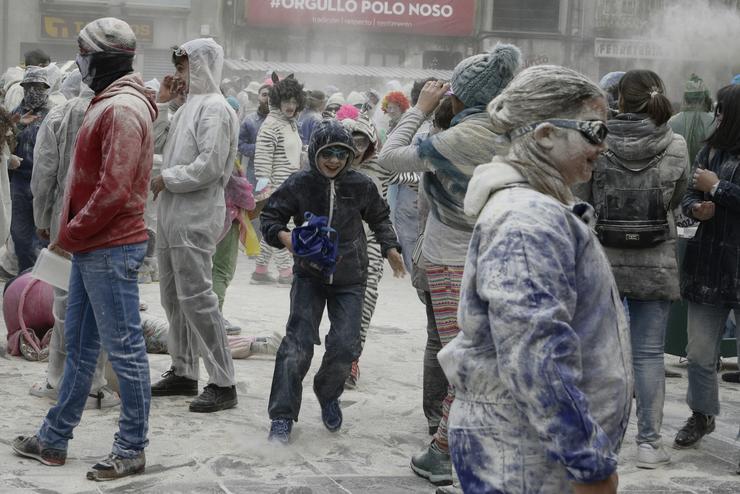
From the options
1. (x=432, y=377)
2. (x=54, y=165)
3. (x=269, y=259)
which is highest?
(x=54, y=165)

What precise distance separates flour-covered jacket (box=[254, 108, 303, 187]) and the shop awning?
25046mm

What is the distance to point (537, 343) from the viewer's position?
243 centimetres

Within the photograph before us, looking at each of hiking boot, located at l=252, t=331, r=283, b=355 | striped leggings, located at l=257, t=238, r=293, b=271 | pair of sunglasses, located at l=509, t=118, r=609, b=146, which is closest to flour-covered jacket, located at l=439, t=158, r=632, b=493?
pair of sunglasses, located at l=509, t=118, r=609, b=146

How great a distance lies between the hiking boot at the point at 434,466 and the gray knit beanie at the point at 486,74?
5.12ft

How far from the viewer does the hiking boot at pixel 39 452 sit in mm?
5160

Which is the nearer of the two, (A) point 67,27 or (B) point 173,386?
(B) point 173,386

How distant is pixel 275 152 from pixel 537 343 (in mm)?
9258

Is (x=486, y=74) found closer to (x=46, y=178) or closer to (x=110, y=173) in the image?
(x=110, y=173)

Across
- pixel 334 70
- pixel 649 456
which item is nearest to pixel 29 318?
pixel 649 456

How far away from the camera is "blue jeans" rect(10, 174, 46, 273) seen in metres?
9.89

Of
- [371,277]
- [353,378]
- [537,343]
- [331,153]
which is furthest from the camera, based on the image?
[371,277]

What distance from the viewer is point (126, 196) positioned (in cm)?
488

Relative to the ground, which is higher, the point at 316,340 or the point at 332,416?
the point at 316,340

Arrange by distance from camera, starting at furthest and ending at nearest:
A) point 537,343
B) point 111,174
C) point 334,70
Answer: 1. point 334,70
2. point 111,174
3. point 537,343
